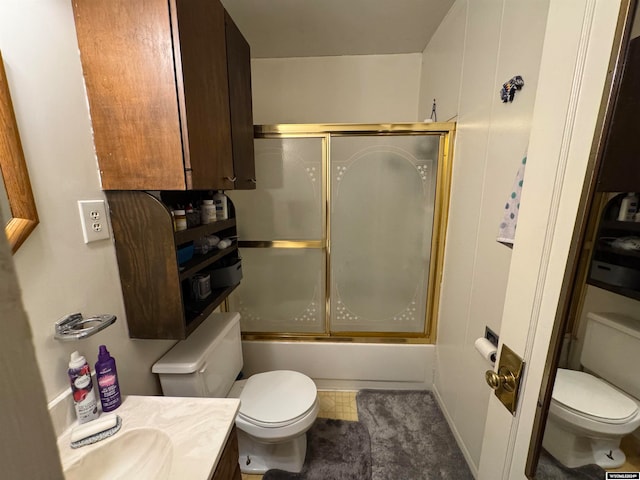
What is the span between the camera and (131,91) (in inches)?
31.6

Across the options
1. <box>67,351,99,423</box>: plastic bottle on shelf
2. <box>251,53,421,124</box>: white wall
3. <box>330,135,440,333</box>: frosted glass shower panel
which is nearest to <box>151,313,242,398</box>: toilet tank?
<box>67,351,99,423</box>: plastic bottle on shelf

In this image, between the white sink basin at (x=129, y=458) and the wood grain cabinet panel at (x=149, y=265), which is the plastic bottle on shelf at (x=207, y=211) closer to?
the wood grain cabinet panel at (x=149, y=265)

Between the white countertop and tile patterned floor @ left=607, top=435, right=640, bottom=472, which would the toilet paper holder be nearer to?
tile patterned floor @ left=607, top=435, right=640, bottom=472

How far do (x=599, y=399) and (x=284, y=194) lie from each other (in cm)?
164

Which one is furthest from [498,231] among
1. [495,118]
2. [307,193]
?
[307,193]

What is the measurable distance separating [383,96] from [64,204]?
2.11 m

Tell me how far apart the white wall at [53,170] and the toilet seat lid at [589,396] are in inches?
48.5

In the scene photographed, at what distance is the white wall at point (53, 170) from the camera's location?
671 mm

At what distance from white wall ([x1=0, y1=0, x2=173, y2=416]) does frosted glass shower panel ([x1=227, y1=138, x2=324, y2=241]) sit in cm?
103

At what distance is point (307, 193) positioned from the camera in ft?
5.97

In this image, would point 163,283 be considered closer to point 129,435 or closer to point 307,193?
point 129,435

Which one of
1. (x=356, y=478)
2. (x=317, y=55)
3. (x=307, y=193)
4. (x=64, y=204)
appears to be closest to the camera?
(x=64, y=204)

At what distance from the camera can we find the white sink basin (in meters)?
0.71

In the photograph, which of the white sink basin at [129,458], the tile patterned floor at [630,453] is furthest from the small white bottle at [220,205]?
the tile patterned floor at [630,453]
